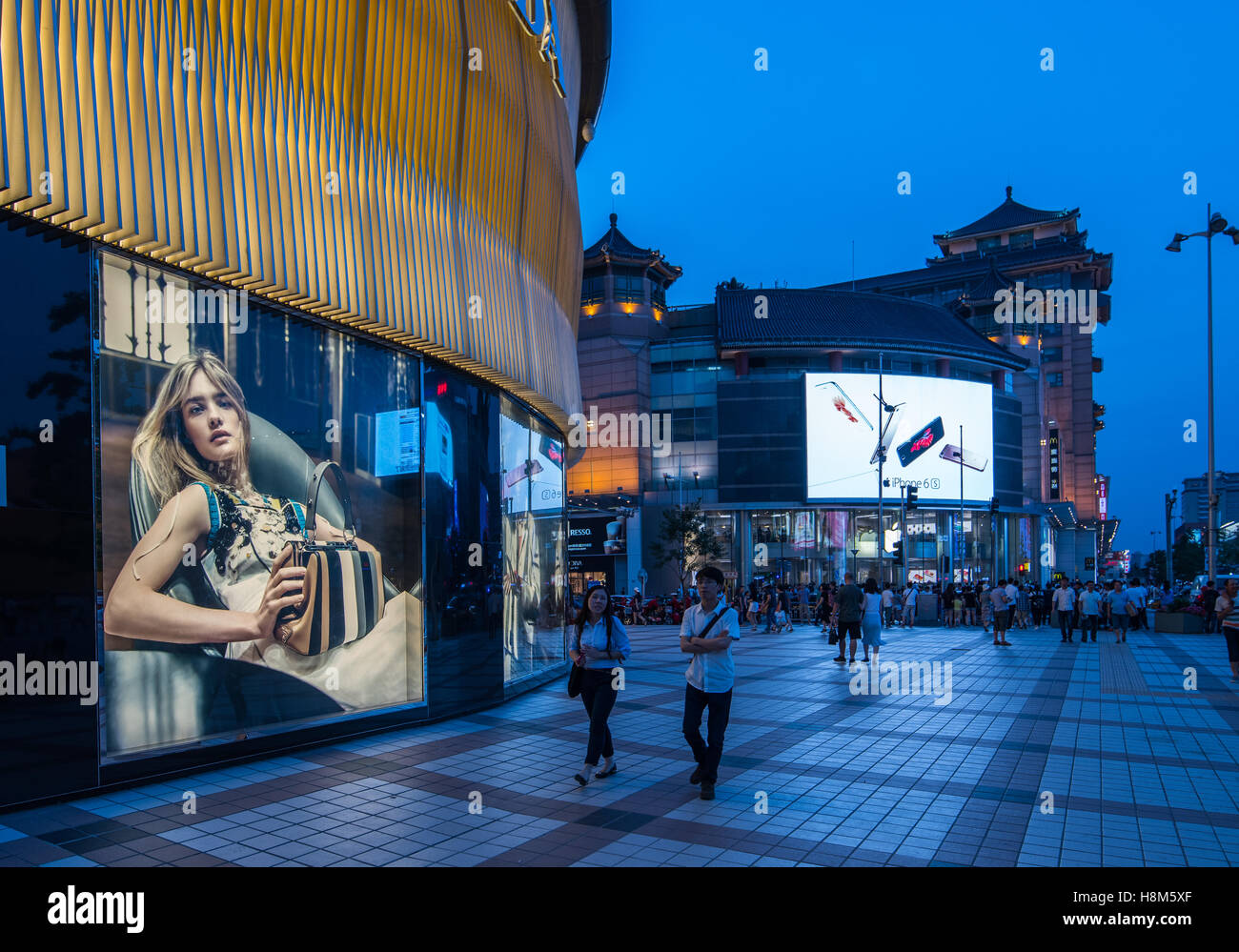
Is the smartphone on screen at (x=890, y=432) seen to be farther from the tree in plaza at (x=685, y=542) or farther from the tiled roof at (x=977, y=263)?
the tiled roof at (x=977, y=263)

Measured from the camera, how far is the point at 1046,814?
680cm

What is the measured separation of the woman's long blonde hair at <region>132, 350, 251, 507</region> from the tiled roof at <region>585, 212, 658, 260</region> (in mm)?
50611

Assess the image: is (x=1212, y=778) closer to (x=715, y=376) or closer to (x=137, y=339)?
(x=137, y=339)

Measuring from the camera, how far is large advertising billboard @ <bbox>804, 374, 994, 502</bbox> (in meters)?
55.0

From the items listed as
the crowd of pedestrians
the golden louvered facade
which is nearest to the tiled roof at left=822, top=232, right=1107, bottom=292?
the crowd of pedestrians

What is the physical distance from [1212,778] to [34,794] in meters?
9.84

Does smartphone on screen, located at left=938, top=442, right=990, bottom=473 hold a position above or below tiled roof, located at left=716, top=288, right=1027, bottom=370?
below

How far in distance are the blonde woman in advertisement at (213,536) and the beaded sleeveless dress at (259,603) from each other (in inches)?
0.4

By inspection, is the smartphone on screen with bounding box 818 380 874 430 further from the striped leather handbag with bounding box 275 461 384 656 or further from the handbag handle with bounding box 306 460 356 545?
the handbag handle with bounding box 306 460 356 545

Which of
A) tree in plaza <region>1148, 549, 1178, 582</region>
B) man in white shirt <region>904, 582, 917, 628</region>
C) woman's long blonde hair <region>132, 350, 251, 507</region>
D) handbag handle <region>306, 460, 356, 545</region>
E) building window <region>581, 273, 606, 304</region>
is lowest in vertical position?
tree in plaza <region>1148, 549, 1178, 582</region>

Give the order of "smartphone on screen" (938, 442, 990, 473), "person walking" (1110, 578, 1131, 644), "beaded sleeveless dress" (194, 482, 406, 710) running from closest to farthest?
"beaded sleeveless dress" (194, 482, 406, 710), "person walking" (1110, 578, 1131, 644), "smartphone on screen" (938, 442, 990, 473)

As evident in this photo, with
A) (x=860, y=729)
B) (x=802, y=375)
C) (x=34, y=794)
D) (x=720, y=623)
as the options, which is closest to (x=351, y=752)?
(x=34, y=794)

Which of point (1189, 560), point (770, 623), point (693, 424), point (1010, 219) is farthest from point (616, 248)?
point (1189, 560)

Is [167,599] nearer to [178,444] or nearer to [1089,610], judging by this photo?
[178,444]
